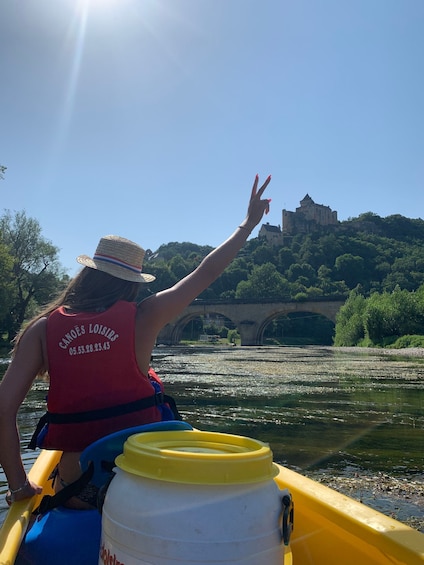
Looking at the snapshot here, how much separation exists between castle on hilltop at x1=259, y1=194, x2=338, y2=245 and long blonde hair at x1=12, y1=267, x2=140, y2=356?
394ft

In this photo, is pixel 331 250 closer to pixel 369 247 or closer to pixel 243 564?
pixel 369 247

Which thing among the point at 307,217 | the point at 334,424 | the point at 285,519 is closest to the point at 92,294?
the point at 285,519

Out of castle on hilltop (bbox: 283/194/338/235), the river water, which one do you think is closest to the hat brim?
the river water

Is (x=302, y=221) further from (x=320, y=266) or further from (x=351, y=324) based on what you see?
(x=351, y=324)

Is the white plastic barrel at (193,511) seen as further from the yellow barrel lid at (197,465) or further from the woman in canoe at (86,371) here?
the woman in canoe at (86,371)

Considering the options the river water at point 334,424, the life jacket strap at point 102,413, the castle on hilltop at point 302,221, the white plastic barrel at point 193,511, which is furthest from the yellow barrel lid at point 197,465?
the castle on hilltop at point 302,221

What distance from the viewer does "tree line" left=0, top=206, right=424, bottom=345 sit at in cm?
3525

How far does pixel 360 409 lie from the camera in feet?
25.1

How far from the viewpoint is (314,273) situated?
10200 centimetres

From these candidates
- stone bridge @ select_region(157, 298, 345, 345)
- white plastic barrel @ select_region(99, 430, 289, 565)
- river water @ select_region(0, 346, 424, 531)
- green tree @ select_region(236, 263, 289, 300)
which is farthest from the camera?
green tree @ select_region(236, 263, 289, 300)

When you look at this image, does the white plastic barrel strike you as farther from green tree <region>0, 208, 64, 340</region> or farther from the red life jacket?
green tree <region>0, 208, 64, 340</region>

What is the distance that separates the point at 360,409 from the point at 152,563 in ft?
23.0

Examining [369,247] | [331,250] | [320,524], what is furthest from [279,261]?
[320,524]

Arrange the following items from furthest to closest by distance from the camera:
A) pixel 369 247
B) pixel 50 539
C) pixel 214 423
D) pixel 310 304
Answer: pixel 369 247
pixel 310 304
pixel 214 423
pixel 50 539
